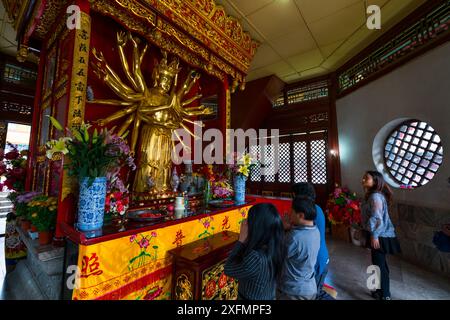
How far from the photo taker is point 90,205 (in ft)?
5.17

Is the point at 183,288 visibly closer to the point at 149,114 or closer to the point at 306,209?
the point at 306,209

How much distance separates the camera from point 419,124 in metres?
3.80

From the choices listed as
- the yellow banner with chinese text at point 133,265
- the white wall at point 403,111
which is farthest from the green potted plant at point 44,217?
the white wall at point 403,111

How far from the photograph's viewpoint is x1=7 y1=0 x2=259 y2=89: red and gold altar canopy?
224 centimetres

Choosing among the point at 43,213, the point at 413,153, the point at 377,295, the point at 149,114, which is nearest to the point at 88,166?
the point at 43,213

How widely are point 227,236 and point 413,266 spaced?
11.4 ft

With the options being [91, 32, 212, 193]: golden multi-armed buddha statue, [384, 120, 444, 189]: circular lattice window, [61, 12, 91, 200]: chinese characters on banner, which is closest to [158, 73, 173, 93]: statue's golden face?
[91, 32, 212, 193]: golden multi-armed buddha statue

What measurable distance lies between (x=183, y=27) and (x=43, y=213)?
8.67 feet

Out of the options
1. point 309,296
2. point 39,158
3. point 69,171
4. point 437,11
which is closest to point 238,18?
point 437,11

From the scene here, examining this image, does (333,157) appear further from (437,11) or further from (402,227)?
(437,11)

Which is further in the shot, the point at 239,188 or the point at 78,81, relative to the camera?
the point at 239,188

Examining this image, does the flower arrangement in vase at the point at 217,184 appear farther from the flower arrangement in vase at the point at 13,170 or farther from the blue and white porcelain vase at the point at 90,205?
the flower arrangement in vase at the point at 13,170

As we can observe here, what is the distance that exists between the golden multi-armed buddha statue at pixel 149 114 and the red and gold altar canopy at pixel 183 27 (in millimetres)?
275

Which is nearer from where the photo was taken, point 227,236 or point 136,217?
point 136,217
